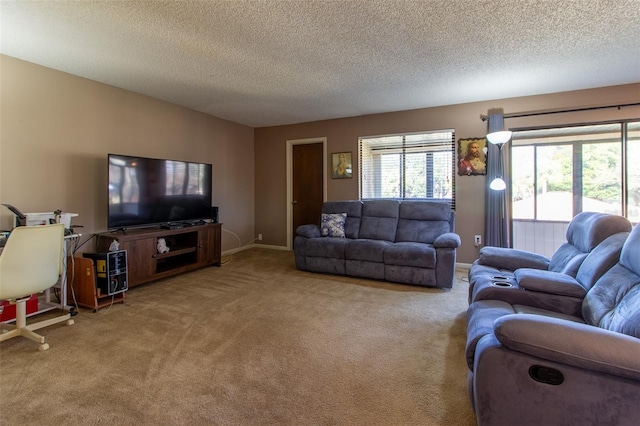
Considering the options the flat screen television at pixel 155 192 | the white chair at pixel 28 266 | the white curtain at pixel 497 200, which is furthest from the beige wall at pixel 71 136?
the white curtain at pixel 497 200

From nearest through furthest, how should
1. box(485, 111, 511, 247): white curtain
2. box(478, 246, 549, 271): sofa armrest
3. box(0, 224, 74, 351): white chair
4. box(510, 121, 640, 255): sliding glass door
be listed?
box(0, 224, 74, 351): white chair → box(478, 246, 549, 271): sofa armrest → box(510, 121, 640, 255): sliding glass door → box(485, 111, 511, 247): white curtain

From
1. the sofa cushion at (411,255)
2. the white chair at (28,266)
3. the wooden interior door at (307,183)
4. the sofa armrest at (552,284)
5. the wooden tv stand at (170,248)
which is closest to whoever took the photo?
the sofa armrest at (552,284)

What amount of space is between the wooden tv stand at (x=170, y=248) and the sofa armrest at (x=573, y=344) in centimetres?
353

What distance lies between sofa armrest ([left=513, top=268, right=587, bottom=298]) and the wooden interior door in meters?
3.94

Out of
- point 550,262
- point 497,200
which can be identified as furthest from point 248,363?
point 497,200

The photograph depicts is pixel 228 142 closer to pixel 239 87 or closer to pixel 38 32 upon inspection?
pixel 239 87

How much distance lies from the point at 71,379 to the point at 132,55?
8.86ft

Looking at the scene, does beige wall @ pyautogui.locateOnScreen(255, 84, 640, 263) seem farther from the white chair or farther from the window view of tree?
the white chair

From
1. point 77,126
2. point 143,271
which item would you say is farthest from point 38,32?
point 143,271

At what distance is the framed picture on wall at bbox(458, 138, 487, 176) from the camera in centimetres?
433

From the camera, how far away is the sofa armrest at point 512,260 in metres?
2.50

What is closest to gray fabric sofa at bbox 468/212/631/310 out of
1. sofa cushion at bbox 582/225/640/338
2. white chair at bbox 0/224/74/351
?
sofa cushion at bbox 582/225/640/338

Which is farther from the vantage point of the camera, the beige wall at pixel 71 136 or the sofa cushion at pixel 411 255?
the sofa cushion at pixel 411 255

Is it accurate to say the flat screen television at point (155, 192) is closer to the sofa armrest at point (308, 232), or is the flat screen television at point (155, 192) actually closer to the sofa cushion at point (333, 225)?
the sofa armrest at point (308, 232)
